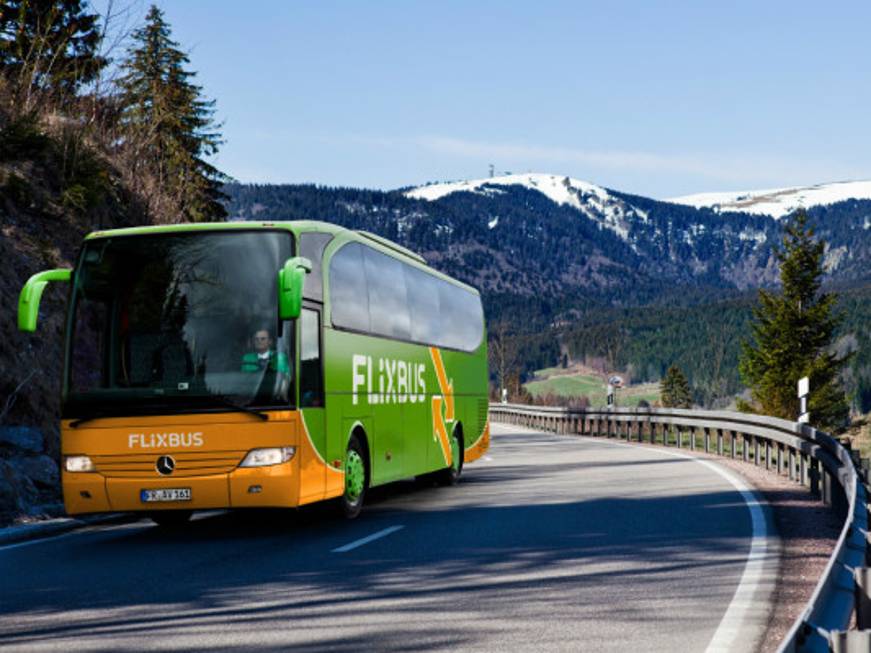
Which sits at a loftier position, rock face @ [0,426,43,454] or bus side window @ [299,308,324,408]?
bus side window @ [299,308,324,408]

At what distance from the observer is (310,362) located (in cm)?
1133

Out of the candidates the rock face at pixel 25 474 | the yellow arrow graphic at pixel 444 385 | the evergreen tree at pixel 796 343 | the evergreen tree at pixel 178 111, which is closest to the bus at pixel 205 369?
the rock face at pixel 25 474

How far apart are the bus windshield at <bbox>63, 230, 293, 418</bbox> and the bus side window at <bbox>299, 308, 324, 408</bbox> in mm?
201

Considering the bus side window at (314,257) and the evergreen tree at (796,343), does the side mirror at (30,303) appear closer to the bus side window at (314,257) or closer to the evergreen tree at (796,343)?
the bus side window at (314,257)

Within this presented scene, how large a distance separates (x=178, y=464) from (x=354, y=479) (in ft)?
8.59

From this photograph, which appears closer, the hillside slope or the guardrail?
the guardrail

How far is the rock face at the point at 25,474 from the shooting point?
514 inches

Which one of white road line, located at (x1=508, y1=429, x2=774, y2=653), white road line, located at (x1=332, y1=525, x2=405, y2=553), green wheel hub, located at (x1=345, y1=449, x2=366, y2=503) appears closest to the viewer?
white road line, located at (x1=508, y1=429, x2=774, y2=653)

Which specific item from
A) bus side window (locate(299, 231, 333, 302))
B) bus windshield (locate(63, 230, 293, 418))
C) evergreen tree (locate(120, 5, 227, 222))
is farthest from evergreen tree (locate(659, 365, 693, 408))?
bus windshield (locate(63, 230, 293, 418))

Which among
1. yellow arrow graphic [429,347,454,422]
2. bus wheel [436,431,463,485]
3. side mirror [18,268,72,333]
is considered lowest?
bus wheel [436,431,463,485]

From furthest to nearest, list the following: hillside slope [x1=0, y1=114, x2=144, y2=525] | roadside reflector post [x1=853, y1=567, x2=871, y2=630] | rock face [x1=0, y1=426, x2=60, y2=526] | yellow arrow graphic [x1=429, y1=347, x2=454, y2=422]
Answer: yellow arrow graphic [x1=429, y1=347, x2=454, y2=422], hillside slope [x1=0, y1=114, x2=144, y2=525], rock face [x1=0, y1=426, x2=60, y2=526], roadside reflector post [x1=853, y1=567, x2=871, y2=630]

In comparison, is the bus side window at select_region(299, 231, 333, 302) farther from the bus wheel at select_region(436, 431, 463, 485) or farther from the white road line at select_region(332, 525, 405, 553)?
the bus wheel at select_region(436, 431, 463, 485)

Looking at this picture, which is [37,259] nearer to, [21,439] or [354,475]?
[21,439]

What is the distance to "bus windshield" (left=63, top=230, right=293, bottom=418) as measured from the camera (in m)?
10.8
